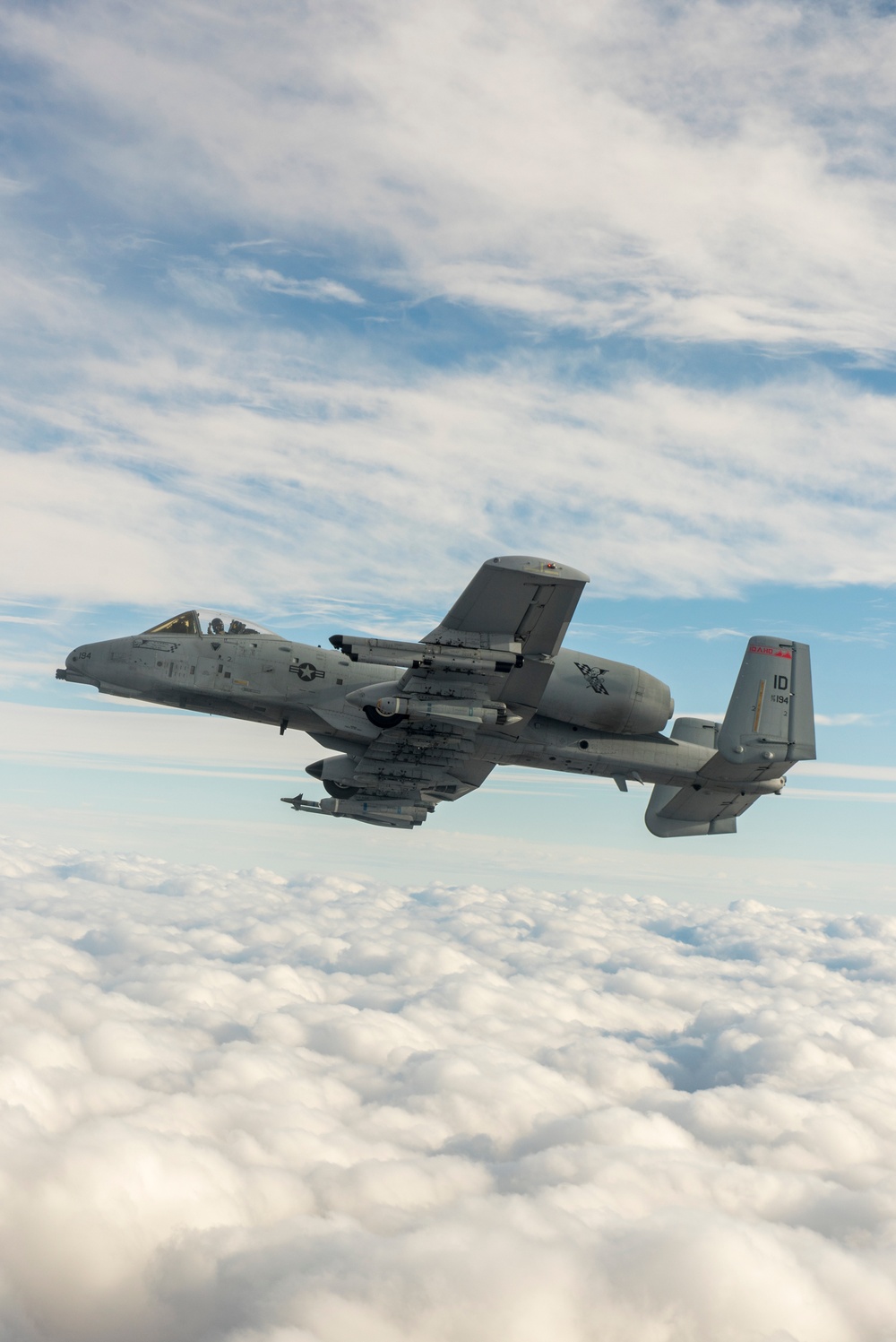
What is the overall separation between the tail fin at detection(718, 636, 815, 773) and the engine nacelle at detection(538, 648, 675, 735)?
3399 millimetres

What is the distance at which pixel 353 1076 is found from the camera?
190 metres

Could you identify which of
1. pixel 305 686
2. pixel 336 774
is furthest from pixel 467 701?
pixel 336 774

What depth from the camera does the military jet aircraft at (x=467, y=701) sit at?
22141 millimetres

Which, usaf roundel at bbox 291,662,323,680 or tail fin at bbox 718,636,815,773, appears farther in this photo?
tail fin at bbox 718,636,815,773

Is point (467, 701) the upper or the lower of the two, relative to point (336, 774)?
upper

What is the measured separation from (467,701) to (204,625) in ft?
31.2

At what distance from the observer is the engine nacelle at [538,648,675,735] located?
26000 mm

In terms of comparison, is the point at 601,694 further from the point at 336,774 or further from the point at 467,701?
the point at 336,774

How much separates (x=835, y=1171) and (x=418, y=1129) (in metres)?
84.7

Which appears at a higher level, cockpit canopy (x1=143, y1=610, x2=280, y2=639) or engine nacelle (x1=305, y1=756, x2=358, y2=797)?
cockpit canopy (x1=143, y1=610, x2=280, y2=639)

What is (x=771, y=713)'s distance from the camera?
93.4 ft

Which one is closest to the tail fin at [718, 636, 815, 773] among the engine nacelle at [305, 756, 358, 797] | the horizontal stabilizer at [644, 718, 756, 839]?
the horizontal stabilizer at [644, 718, 756, 839]

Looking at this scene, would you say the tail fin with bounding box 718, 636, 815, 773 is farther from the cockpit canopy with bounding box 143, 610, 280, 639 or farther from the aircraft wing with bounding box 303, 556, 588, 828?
Answer: the cockpit canopy with bounding box 143, 610, 280, 639

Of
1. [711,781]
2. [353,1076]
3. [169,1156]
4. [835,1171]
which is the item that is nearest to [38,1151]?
[169,1156]
